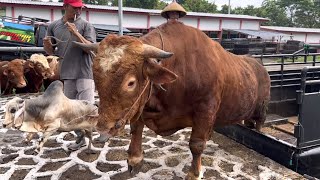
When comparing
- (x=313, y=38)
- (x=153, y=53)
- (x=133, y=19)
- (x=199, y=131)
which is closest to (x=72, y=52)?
(x=199, y=131)

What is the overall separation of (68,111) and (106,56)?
67.4 inches

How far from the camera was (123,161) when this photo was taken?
451 centimetres

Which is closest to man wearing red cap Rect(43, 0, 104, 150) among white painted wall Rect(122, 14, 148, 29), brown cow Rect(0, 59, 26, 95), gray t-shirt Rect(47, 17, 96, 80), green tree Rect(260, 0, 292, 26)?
gray t-shirt Rect(47, 17, 96, 80)

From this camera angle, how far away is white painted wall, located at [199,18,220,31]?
2772cm

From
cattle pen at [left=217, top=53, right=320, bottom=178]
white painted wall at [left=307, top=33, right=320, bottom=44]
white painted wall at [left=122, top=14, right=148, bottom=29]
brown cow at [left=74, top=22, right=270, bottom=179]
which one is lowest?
cattle pen at [left=217, top=53, right=320, bottom=178]

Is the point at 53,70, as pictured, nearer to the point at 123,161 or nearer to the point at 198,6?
the point at 123,161

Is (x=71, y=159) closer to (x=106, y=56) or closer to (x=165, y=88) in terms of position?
(x=165, y=88)

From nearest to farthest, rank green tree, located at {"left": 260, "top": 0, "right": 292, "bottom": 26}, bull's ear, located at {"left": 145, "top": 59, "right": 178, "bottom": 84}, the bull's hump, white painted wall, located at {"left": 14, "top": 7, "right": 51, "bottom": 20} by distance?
the bull's hump
bull's ear, located at {"left": 145, "top": 59, "right": 178, "bottom": 84}
white painted wall, located at {"left": 14, "top": 7, "right": 51, "bottom": 20}
green tree, located at {"left": 260, "top": 0, "right": 292, "bottom": 26}

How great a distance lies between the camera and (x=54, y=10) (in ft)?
73.5

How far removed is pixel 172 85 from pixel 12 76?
6.18 meters

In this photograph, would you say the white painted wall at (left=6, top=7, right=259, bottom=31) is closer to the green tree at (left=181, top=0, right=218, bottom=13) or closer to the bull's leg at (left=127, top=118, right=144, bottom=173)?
the green tree at (left=181, top=0, right=218, bottom=13)

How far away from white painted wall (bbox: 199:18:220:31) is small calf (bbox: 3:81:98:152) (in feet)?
80.7

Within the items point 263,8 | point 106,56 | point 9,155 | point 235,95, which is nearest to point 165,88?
point 106,56

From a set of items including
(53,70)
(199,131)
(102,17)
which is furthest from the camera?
(102,17)
